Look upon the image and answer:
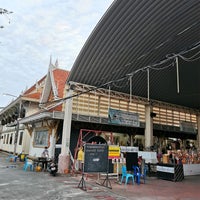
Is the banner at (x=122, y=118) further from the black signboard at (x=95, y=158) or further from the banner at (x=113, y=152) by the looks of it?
the black signboard at (x=95, y=158)

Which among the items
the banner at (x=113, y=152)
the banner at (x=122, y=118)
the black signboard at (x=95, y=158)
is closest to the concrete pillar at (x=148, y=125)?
the banner at (x=122, y=118)

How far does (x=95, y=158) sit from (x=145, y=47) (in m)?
7.43

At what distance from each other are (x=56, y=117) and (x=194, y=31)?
1055cm

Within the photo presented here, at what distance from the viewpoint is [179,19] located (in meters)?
10.6

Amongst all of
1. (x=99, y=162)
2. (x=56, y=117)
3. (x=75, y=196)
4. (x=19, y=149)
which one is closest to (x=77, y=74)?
(x=56, y=117)

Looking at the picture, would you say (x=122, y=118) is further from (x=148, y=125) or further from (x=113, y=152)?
(x=113, y=152)

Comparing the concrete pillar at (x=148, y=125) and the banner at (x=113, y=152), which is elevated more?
the concrete pillar at (x=148, y=125)

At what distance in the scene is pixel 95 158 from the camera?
394 inches

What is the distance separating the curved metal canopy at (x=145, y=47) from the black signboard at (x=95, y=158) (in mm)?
3225

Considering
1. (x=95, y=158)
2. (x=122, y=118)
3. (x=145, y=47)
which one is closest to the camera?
(x=95, y=158)

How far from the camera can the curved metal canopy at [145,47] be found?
1030 cm

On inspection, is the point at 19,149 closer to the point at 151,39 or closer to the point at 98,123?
the point at 98,123

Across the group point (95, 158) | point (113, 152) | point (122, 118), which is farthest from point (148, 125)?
point (95, 158)

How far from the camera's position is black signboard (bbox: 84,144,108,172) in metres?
9.78
